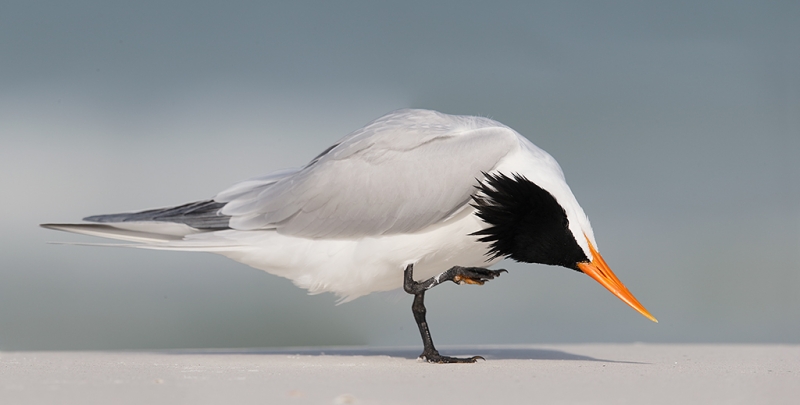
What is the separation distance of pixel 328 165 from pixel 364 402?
240 centimetres

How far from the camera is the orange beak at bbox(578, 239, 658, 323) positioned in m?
5.12

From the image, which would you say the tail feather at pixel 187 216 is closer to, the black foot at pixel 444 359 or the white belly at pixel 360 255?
the white belly at pixel 360 255

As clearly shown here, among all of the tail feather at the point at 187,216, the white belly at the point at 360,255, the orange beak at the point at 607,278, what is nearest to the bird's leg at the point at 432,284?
the white belly at the point at 360,255

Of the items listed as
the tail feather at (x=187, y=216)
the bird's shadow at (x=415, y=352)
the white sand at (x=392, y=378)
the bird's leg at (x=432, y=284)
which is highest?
the tail feather at (x=187, y=216)

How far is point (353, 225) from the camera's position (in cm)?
566

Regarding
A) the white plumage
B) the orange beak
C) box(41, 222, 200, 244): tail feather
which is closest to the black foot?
the white plumage

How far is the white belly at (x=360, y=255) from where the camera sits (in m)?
5.47

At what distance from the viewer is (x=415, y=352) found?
649 cm

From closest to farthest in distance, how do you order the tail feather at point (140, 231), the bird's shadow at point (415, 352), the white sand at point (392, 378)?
the white sand at point (392, 378), the tail feather at point (140, 231), the bird's shadow at point (415, 352)

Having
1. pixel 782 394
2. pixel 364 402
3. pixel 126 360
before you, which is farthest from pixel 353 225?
pixel 782 394

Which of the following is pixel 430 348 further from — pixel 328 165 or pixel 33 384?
pixel 33 384

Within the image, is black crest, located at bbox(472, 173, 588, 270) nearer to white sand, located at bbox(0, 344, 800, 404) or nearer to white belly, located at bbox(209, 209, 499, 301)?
white belly, located at bbox(209, 209, 499, 301)

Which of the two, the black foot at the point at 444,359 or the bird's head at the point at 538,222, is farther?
the black foot at the point at 444,359

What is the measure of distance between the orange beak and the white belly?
0.66 metres
